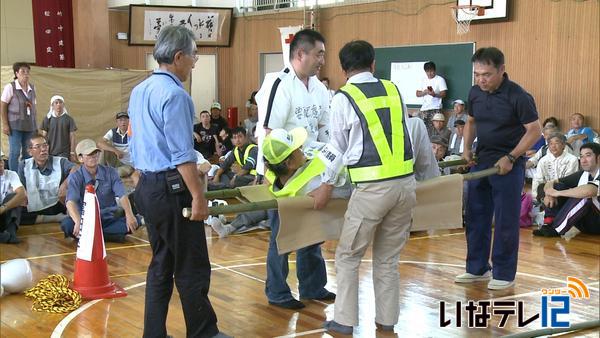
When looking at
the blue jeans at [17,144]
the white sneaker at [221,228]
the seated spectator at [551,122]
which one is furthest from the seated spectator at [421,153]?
the blue jeans at [17,144]

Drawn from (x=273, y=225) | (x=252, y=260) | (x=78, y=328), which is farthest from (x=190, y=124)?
(x=252, y=260)

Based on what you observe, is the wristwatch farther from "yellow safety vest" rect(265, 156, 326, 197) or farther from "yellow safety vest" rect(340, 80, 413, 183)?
"yellow safety vest" rect(265, 156, 326, 197)

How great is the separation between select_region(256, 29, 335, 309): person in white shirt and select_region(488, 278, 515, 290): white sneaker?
133cm

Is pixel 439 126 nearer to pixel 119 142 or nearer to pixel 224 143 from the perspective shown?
pixel 224 143

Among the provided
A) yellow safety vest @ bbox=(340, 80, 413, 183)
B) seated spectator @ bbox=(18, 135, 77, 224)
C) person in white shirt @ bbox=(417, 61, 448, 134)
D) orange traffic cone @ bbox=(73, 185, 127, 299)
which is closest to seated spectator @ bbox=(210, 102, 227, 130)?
person in white shirt @ bbox=(417, 61, 448, 134)

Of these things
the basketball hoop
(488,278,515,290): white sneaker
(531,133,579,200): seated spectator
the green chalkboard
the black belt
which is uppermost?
the basketball hoop

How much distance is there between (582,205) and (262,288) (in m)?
4.21

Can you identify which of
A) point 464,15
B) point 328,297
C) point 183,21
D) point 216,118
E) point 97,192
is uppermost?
point 183,21

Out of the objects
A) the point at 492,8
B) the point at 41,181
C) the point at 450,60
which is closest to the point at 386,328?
the point at 41,181

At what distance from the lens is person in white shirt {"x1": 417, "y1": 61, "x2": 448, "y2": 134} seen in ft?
46.9

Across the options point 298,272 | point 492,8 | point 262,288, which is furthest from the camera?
point 492,8

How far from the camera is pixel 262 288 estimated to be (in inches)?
235

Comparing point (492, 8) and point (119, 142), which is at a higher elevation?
point (492, 8)

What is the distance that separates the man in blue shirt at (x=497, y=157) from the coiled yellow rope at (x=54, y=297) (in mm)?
2983
